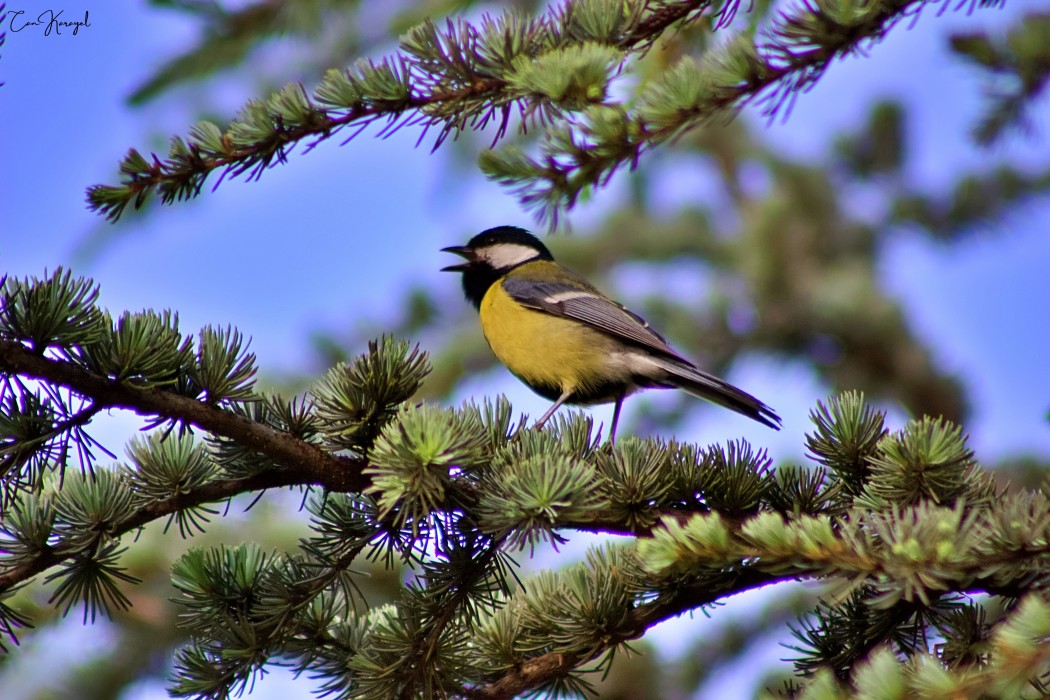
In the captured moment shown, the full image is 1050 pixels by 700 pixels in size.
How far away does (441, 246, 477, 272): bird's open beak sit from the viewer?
4.80m

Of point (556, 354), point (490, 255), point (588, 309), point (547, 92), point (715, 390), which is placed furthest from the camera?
point (490, 255)

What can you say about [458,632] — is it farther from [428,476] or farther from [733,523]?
[733,523]

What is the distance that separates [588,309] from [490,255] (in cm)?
94

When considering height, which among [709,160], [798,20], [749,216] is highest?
[709,160]

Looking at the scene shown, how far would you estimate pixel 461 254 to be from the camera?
16.4ft

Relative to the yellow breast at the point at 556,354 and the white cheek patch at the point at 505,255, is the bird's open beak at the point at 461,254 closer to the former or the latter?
the white cheek patch at the point at 505,255

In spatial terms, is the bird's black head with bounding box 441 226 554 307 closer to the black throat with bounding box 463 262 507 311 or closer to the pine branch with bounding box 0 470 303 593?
the black throat with bounding box 463 262 507 311

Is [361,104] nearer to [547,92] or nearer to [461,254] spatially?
[547,92]

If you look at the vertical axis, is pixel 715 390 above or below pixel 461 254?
below

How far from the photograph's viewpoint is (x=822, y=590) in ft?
5.85

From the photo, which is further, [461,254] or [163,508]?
[461,254]

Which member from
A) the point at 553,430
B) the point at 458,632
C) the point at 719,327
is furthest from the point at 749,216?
the point at 458,632

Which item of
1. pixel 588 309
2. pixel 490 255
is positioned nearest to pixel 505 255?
pixel 490 255

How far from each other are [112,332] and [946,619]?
6.16 ft
